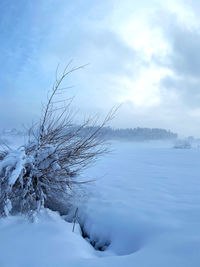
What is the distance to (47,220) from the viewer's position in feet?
7.77

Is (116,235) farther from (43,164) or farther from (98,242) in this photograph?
(43,164)

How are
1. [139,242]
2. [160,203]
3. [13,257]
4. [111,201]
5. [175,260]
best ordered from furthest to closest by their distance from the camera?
[111,201] → [160,203] → [139,242] → [13,257] → [175,260]

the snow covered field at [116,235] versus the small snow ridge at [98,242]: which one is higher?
the snow covered field at [116,235]

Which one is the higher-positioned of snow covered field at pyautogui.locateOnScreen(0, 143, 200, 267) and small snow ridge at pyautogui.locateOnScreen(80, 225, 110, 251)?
snow covered field at pyautogui.locateOnScreen(0, 143, 200, 267)

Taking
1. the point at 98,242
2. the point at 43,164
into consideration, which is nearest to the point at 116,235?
the point at 98,242

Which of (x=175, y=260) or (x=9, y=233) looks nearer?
(x=175, y=260)

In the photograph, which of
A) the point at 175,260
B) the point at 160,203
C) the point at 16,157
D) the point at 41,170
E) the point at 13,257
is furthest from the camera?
the point at 160,203

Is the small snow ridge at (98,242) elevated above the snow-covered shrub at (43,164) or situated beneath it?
situated beneath

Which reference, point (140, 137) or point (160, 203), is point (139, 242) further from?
point (140, 137)

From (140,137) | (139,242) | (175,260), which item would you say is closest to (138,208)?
(139,242)

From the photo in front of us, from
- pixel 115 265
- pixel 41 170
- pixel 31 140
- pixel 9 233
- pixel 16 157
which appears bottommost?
pixel 9 233

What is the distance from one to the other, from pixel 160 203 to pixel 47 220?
1.89 meters

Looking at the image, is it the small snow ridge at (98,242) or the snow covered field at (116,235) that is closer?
the snow covered field at (116,235)

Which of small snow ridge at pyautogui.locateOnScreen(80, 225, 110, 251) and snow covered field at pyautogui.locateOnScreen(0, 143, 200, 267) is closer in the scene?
snow covered field at pyautogui.locateOnScreen(0, 143, 200, 267)
